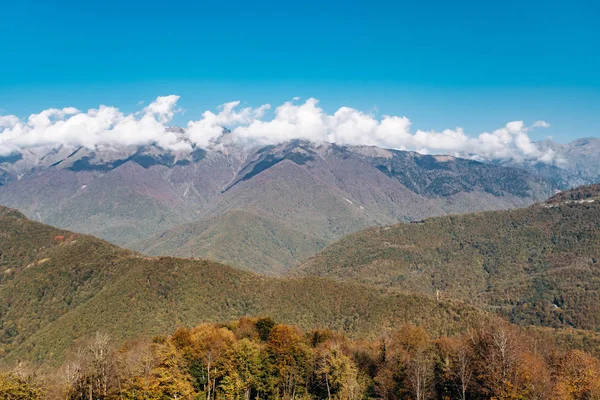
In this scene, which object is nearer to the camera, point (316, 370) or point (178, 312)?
point (316, 370)

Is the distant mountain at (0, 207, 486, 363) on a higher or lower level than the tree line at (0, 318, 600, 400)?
lower

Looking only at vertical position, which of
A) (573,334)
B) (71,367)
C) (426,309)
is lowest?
(573,334)

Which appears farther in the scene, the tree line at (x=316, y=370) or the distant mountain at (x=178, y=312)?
the distant mountain at (x=178, y=312)

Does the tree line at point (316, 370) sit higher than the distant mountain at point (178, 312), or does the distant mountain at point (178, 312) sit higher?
the tree line at point (316, 370)

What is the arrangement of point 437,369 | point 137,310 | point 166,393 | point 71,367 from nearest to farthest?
point 166,393 → point 71,367 → point 437,369 → point 137,310

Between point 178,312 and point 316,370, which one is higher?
point 316,370

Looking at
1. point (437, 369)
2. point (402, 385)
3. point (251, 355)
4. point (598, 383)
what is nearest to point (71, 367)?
point (251, 355)

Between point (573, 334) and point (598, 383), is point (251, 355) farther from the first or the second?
point (573, 334)

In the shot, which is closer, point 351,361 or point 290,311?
point 351,361
